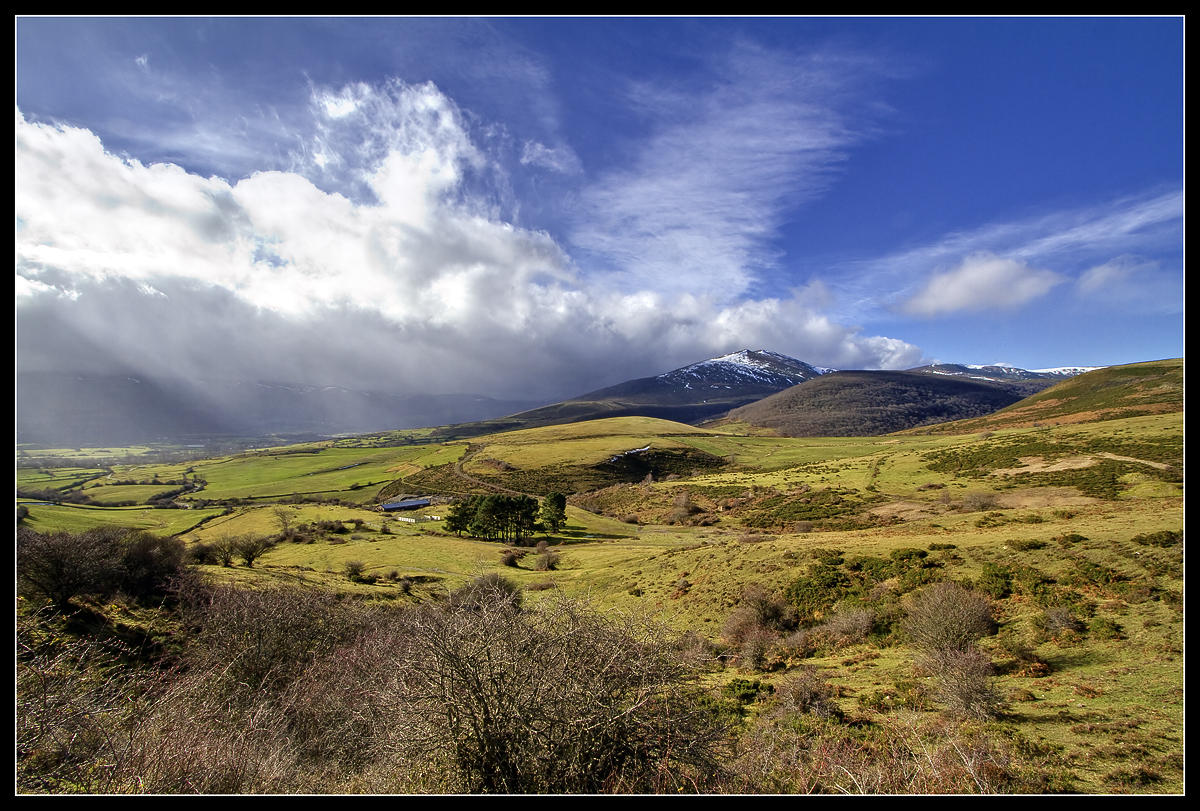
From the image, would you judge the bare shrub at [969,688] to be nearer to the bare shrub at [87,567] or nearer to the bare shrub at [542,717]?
the bare shrub at [542,717]

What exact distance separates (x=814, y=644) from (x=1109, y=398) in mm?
119007

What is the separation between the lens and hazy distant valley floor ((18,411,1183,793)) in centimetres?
652

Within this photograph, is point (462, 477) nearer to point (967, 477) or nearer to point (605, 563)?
point (605, 563)

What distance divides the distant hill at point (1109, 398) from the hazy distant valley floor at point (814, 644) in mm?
23137

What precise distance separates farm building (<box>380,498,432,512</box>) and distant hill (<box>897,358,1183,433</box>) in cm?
12120

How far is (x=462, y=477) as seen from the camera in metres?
108

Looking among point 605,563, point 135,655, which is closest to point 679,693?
point 135,655

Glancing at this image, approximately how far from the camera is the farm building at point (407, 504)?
3238 inches

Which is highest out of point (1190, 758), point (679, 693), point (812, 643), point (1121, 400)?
point (1121, 400)

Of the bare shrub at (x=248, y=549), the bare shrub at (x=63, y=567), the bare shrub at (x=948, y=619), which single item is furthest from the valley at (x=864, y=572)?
the bare shrub at (x=63, y=567)

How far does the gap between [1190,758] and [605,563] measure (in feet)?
127

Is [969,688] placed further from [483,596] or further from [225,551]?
[225,551]

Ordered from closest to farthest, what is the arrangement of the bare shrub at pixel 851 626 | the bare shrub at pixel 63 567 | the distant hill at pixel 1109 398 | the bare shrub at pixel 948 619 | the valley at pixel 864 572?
the valley at pixel 864 572
the bare shrub at pixel 948 619
the bare shrub at pixel 851 626
the bare shrub at pixel 63 567
the distant hill at pixel 1109 398

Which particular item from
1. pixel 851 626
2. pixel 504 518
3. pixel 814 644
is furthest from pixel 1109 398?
pixel 504 518
